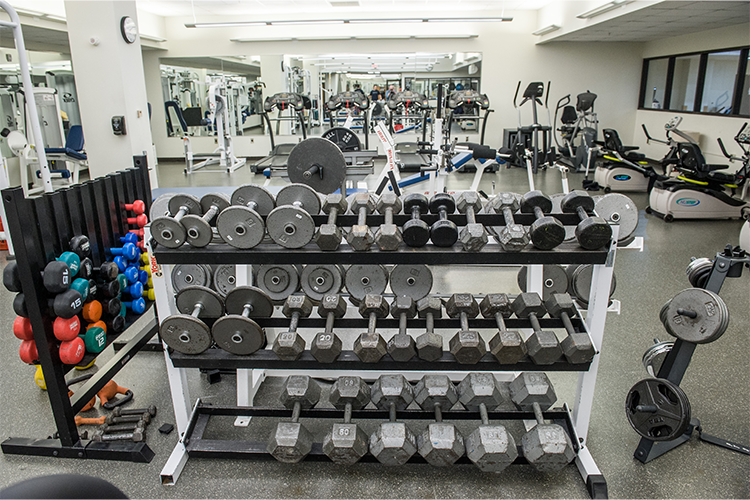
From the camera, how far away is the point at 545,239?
164 centimetres

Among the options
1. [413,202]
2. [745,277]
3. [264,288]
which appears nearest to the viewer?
[413,202]

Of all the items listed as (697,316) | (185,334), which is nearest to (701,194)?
(697,316)

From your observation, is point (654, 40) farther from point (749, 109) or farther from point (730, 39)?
point (749, 109)

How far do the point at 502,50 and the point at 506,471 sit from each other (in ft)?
28.0

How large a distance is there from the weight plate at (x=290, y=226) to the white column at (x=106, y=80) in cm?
412

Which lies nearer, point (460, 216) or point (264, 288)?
point (460, 216)

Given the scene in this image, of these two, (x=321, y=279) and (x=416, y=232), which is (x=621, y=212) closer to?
(x=416, y=232)

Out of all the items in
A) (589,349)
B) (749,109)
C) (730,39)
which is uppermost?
(730,39)

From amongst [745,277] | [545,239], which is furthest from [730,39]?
[545,239]

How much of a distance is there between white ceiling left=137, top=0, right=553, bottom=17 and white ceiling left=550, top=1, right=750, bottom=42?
1186 mm

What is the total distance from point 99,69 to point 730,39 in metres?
8.18

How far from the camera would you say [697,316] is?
5.49 feet

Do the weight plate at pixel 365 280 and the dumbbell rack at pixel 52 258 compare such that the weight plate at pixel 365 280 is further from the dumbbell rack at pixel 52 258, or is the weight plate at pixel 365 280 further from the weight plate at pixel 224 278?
the dumbbell rack at pixel 52 258

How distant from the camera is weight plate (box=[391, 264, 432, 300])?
84.2 inches
